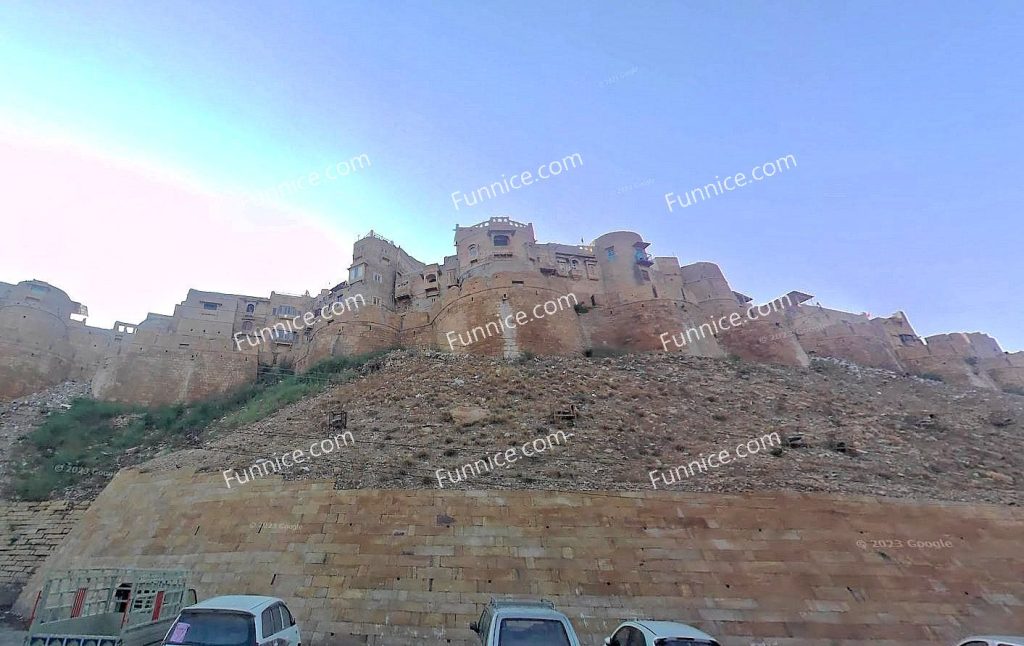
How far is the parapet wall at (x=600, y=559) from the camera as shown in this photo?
934 cm

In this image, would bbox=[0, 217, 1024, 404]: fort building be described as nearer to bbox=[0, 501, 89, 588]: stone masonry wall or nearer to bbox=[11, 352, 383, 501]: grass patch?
bbox=[11, 352, 383, 501]: grass patch

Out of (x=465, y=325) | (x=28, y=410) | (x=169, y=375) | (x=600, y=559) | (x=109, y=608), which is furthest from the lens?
→ (x=169, y=375)

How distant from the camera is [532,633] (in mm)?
5461

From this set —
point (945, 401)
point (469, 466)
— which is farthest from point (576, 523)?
point (945, 401)

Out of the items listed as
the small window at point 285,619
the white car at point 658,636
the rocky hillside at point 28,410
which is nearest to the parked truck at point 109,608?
the small window at point 285,619

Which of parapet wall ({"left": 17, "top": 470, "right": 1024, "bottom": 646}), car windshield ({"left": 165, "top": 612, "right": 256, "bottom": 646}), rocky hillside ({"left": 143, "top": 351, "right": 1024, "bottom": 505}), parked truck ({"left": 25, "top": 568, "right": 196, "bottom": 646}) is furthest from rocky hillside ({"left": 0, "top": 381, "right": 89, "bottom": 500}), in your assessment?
car windshield ({"left": 165, "top": 612, "right": 256, "bottom": 646})

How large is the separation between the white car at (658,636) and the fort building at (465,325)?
1876 cm

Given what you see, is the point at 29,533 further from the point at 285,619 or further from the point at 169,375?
the point at 285,619

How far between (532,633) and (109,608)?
615 cm

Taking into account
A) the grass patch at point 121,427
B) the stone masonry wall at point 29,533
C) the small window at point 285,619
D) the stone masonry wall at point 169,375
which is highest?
the stone masonry wall at point 169,375

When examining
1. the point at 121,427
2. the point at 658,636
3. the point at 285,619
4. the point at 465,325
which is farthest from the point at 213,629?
the point at 121,427

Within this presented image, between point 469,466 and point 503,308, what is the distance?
14134 mm

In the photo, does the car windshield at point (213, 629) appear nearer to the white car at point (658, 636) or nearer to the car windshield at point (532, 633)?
the car windshield at point (532, 633)

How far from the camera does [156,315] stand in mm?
32469
